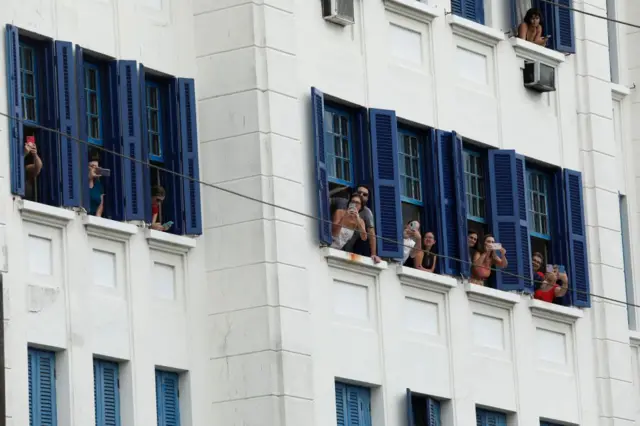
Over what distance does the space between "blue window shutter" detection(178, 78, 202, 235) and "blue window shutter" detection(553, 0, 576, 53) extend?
7681 millimetres

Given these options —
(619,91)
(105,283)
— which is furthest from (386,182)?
(619,91)

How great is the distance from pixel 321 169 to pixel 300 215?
2.66 ft

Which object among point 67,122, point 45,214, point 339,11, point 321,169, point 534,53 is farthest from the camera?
point 534,53

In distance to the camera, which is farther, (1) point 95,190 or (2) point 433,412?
(2) point 433,412

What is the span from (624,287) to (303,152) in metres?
7.50

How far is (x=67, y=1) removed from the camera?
34344 mm

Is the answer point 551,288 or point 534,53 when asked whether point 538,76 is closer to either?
point 534,53

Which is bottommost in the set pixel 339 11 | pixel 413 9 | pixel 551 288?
pixel 551 288

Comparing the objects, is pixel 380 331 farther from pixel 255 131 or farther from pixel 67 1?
pixel 67 1

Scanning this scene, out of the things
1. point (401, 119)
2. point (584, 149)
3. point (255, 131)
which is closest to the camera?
point (255, 131)

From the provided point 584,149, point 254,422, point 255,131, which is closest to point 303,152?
point 255,131

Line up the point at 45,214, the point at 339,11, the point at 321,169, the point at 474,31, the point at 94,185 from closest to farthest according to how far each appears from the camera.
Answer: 1. the point at 45,214
2. the point at 94,185
3. the point at 321,169
4. the point at 339,11
5. the point at 474,31

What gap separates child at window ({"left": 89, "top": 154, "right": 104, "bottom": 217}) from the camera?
34.1 meters

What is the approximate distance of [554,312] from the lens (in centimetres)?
4000
